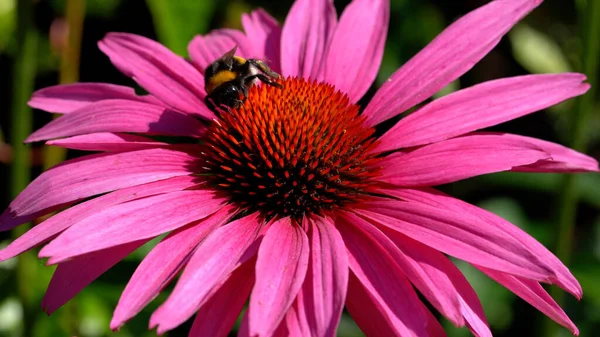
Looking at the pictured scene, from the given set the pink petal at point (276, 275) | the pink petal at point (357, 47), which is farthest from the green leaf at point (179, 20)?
the pink petal at point (276, 275)

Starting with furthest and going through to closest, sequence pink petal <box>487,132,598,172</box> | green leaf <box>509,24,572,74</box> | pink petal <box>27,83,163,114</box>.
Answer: green leaf <box>509,24,572,74</box> < pink petal <box>27,83,163,114</box> < pink petal <box>487,132,598,172</box>

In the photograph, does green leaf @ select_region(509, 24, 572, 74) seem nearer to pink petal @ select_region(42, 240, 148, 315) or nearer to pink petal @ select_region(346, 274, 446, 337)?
pink petal @ select_region(346, 274, 446, 337)

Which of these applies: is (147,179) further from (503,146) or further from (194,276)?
(503,146)

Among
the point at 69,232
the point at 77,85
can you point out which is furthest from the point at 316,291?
the point at 77,85

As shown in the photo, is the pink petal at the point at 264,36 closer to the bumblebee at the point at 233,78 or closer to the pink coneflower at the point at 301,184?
the pink coneflower at the point at 301,184

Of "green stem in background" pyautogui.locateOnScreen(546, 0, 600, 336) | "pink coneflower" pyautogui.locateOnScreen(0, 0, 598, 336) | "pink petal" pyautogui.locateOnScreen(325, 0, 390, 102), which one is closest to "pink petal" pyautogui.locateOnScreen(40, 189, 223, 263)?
"pink coneflower" pyautogui.locateOnScreen(0, 0, 598, 336)

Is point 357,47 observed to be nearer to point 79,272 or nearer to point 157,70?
point 157,70
